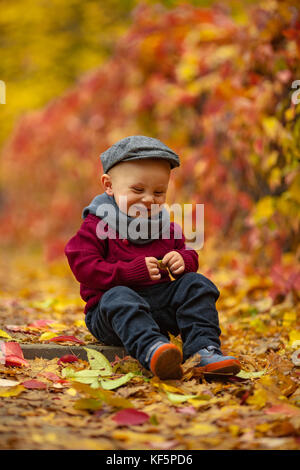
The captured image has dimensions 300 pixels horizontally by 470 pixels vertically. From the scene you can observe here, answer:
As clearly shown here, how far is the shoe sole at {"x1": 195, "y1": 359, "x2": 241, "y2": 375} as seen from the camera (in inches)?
79.7

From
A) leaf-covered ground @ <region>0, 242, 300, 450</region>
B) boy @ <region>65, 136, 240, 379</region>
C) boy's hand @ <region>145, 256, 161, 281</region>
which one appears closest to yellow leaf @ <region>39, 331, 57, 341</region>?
leaf-covered ground @ <region>0, 242, 300, 450</region>

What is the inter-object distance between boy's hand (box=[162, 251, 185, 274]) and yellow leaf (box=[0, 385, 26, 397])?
0.73m

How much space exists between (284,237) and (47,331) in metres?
1.86

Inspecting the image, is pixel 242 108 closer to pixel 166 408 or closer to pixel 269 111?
pixel 269 111

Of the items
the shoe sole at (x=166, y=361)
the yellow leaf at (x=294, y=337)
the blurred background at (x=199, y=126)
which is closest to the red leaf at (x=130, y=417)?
the shoe sole at (x=166, y=361)

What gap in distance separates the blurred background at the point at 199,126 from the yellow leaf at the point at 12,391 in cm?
210

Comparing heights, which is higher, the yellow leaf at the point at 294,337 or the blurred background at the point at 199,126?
the blurred background at the point at 199,126

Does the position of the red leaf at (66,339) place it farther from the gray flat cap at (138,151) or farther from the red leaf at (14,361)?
the gray flat cap at (138,151)

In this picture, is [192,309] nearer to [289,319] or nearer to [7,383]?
[7,383]

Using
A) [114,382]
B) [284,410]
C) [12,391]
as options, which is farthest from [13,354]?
[284,410]

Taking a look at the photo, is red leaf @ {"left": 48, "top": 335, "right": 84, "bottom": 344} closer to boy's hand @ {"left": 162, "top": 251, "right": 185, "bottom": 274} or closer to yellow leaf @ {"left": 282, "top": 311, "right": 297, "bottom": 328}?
boy's hand @ {"left": 162, "top": 251, "right": 185, "bottom": 274}

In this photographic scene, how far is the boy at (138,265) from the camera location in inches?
85.0

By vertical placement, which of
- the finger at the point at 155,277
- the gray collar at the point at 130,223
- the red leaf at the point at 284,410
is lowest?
the red leaf at the point at 284,410

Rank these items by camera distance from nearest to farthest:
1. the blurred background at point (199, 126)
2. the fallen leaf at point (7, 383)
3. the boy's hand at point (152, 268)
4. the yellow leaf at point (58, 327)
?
1. the fallen leaf at point (7, 383)
2. the boy's hand at point (152, 268)
3. the yellow leaf at point (58, 327)
4. the blurred background at point (199, 126)
